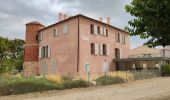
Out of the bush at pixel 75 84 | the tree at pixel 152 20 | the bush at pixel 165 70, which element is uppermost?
the tree at pixel 152 20

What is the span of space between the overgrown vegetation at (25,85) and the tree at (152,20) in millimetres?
9082

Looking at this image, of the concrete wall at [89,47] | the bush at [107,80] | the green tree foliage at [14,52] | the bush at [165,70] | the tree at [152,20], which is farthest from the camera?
the green tree foliage at [14,52]

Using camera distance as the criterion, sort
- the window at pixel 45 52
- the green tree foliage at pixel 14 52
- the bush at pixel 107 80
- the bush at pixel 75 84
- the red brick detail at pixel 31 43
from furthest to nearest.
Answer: the green tree foliage at pixel 14 52, the red brick detail at pixel 31 43, the window at pixel 45 52, the bush at pixel 107 80, the bush at pixel 75 84

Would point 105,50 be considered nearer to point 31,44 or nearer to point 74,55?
point 74,55

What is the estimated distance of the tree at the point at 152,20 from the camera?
1088cm

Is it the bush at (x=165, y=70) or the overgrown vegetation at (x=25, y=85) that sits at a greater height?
the bush at (x=165, y=70)

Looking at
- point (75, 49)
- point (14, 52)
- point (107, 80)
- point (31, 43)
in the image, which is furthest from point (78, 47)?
point (14, 52)

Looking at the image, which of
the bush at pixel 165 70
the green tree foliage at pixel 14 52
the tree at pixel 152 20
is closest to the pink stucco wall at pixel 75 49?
the bush at pixel 165 70

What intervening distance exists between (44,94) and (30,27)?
2563 centimetres

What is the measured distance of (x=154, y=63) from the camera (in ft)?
131

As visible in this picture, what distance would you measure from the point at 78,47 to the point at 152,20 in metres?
22.9

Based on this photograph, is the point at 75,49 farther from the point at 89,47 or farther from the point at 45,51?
the point at 45,51

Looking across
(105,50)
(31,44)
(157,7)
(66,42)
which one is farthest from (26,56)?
(157,7)

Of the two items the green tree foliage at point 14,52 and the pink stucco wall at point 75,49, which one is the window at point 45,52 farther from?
the green tree foliage at point 14,52
